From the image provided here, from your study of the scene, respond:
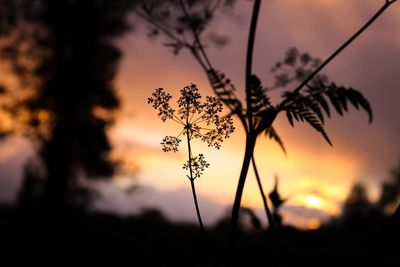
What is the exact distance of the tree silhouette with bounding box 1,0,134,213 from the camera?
19.4m

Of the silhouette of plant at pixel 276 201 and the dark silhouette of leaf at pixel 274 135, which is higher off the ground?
the dark silhouette of leaf at pixel 274 135

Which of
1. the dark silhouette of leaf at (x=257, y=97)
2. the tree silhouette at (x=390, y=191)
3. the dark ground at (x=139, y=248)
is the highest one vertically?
the tree silhouette at (x=390, y=191)

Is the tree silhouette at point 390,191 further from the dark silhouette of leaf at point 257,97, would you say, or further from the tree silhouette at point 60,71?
the dark silhouette of leaf at point 257,97

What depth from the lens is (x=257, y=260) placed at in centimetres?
452

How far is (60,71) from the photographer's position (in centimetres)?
1997

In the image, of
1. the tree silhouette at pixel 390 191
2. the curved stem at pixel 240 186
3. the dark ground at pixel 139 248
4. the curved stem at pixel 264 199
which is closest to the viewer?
the curved stem at pixel 240 186

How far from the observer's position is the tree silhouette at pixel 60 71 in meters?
19.4

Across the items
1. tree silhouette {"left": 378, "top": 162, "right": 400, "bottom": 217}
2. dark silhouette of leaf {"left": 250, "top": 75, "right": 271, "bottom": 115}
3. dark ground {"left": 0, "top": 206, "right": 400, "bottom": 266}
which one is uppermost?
tree silhouette {"left": 378, "top": 162, "right": 400, "bottom": 217}

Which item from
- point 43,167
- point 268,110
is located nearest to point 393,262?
point 268,110

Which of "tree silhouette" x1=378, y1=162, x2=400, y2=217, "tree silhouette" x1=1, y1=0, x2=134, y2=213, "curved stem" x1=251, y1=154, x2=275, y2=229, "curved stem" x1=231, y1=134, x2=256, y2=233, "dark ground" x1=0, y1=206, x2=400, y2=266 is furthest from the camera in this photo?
"tree silhouette" x1=378, y1=162, x2=400, y2=217

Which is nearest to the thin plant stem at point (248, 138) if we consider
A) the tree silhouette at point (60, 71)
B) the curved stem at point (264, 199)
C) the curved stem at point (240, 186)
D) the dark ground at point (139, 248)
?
→ the curved stem at point (240, 186)

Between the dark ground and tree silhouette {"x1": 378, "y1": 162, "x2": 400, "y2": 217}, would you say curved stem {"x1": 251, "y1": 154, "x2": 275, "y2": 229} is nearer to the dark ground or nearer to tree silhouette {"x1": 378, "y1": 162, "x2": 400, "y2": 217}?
the dark ground

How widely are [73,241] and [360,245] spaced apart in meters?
5.20

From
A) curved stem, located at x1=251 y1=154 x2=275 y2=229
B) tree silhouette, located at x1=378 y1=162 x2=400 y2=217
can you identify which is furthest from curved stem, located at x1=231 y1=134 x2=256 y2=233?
tree silhouette, located at x1=378 y1=162 x2=400 y2=217
